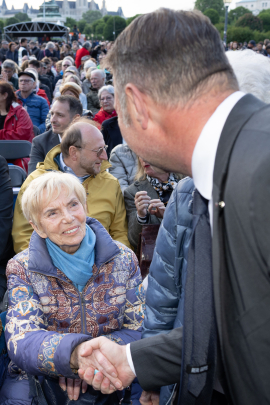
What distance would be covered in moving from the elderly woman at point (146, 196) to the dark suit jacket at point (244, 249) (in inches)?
83.6

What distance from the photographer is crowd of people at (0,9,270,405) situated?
0.99 m

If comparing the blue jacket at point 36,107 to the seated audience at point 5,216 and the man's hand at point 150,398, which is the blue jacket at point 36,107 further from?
the man's hand at point 150,398

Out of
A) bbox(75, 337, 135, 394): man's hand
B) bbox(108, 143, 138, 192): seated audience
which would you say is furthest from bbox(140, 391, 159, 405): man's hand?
bbox(108, 143, 138, 192): seated audience

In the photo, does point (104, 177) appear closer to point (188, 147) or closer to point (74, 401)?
point (74, 401)

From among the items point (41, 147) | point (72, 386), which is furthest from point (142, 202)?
point (41, 147)

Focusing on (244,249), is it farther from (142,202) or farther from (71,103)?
(71,103)

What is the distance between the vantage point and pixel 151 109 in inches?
46.3

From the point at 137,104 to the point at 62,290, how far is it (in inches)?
53.3

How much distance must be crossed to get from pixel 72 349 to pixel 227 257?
115cm

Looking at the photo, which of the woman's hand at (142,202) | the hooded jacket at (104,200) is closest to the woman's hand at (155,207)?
the woman's hand at (142,202)

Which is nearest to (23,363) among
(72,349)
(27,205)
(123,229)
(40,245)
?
(72,349)

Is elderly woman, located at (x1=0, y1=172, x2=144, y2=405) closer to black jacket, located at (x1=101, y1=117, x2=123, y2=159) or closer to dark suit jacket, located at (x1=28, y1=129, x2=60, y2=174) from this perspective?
dark suit jacket, located at (x1=28, y1=129, x2=60, y2=174)

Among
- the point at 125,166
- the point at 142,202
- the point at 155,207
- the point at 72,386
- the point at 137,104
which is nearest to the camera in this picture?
the point at 137,104

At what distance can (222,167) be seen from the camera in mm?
993
